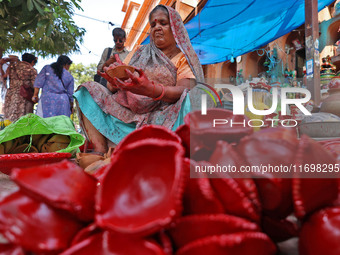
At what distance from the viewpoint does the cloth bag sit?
1.80 meters

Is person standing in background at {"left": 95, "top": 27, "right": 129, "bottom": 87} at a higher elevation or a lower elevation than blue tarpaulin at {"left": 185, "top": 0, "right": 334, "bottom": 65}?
lower

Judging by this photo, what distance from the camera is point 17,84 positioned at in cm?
491

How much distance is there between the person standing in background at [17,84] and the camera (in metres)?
4.89

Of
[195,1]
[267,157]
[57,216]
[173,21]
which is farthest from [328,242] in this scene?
[195,1]

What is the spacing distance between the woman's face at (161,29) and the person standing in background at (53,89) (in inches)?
109

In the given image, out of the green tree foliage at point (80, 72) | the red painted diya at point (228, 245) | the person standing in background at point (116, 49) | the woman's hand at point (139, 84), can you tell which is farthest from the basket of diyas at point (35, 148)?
the green tree foliage at point (80, 72)

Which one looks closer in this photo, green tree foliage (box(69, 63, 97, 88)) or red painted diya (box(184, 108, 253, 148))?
red painted diya (box(184, 108, 253, 148))

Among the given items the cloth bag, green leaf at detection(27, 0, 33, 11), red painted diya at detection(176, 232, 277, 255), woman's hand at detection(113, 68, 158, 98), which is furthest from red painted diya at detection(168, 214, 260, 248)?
green leaf at detection(27, 0, 33, 11)

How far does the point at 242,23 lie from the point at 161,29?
3.46m

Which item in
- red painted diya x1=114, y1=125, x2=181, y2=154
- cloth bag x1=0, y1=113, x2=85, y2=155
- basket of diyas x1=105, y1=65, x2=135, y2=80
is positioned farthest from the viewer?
cloth bag x1=0, y1=113, x2=85, y2=155

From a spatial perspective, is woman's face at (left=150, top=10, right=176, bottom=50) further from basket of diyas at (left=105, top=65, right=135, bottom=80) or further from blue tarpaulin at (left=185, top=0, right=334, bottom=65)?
blue tarpaulin at (left=185, top=0, right=334, bottom=65)

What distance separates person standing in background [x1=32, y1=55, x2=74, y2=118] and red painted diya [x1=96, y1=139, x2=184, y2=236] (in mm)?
4276

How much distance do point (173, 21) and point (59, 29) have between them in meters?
4.44

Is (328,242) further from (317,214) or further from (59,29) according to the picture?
(59,29)
